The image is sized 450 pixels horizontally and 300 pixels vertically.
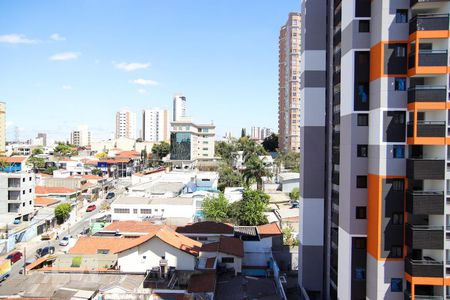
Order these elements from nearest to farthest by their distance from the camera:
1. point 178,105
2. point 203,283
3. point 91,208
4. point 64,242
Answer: point 203,283
point 64,242
point 91,208
point 178,105

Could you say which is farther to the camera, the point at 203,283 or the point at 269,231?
the point at 269,231

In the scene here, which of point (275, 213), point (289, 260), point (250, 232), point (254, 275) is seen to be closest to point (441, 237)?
point (254, 275)

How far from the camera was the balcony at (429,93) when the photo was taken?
12570mm

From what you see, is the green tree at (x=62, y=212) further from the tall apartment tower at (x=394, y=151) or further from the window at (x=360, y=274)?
the window at (x=360, y=274)

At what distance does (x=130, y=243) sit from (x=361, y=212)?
1537 cm

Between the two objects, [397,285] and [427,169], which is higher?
[427,169]

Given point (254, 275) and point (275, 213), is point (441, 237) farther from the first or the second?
point (275, 213)

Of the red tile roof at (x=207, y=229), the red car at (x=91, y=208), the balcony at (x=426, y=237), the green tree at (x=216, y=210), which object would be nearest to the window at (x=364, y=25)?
the balcony at (x=426, y=237)

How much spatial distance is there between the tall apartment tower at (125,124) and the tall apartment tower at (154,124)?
907cm

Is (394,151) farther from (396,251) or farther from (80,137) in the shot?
(80,137)

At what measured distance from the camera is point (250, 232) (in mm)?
30984

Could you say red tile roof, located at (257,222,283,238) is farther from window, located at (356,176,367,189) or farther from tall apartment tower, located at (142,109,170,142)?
tall apartment tower, located at (142,109,170,142)

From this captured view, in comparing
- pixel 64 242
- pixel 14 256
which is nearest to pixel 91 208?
pixel 64 242

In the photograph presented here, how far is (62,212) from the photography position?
4338cm
